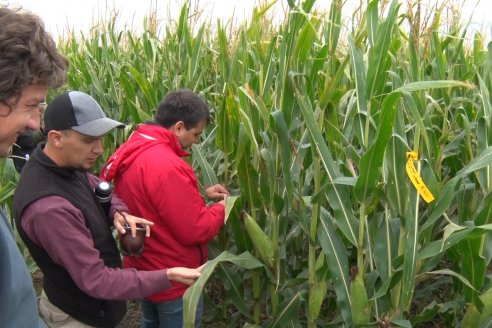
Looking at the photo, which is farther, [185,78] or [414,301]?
[185,78]

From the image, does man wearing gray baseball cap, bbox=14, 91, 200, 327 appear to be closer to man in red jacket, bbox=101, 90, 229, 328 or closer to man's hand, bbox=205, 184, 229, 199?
man in red jacket, bbox=101, 90, 229, 328

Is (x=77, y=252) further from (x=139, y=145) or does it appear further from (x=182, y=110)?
(x=182, y=110)

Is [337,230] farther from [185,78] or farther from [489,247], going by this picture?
[185,78]

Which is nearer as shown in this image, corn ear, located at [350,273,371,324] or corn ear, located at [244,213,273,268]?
corn ear, located at [350,273,371,324]

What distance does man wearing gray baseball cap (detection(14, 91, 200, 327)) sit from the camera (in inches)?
72.1

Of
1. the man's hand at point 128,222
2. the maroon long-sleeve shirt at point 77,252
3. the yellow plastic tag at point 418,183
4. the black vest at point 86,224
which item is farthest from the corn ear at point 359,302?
the black vest at point 86,224

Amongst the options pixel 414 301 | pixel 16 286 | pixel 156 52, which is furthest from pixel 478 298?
pixel 156 52

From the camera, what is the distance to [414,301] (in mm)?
2785

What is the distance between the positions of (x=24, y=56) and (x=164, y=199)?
42.6 inches

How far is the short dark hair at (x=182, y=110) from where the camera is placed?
2.43m

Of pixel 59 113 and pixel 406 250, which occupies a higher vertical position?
pixel 59 113

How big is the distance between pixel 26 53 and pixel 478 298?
1.59 m

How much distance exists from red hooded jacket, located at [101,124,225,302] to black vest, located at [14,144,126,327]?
0.67ft

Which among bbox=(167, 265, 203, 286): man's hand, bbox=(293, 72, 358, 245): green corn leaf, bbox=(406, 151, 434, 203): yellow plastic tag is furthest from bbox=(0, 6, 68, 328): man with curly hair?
bbox=(406, 151, 434, 203): yellow plastic tag
